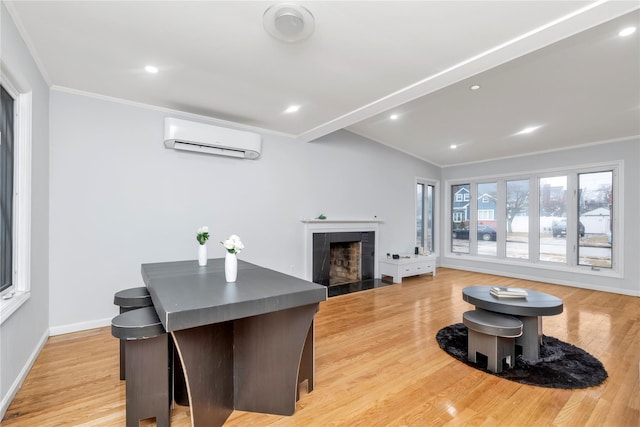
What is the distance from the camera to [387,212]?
6199 mm

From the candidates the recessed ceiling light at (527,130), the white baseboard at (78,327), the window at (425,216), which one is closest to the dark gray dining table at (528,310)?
the recessed ceiling light at (527,130)

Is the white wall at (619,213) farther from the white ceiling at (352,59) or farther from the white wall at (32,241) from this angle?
the white wall at (32,241)

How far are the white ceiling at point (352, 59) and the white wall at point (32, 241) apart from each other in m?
0.20

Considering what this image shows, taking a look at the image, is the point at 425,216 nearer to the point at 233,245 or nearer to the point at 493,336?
the point at 493,336

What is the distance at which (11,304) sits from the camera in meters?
2.02

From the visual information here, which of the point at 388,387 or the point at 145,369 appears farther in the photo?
the point at 388,387

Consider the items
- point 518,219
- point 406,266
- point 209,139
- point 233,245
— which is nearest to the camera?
point 233,245

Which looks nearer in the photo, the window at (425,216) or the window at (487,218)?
the window at (487,218)

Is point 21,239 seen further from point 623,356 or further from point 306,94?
point 623,356

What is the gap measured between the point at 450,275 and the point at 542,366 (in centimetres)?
401

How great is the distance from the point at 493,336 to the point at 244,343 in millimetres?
2000

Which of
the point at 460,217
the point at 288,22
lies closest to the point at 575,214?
the point at 460,217

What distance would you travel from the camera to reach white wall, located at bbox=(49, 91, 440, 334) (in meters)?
3.12

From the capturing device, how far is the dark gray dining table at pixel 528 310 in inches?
100
